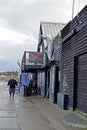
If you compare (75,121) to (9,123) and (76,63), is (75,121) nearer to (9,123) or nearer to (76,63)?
(9,123)

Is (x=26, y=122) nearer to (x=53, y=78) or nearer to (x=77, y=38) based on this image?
(x=77, y=38)

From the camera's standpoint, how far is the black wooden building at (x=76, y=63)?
15445 millimetres

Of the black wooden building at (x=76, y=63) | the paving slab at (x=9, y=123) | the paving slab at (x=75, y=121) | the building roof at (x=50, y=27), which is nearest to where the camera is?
the paving slab at (x=75, y=121)

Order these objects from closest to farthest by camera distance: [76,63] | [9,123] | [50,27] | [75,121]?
[75,121] < [9,123] < [76,63] < [50,27]

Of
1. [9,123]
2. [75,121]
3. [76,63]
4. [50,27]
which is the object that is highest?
[50,27]

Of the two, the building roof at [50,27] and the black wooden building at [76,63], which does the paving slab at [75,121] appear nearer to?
the black wooden building at [76,63]

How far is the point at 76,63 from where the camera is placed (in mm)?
17203

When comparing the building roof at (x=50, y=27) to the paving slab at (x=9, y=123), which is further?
the building roof at (x=50, y=27)

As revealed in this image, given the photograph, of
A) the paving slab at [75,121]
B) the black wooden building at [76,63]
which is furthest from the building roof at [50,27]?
→ the paving slab at [75,121]

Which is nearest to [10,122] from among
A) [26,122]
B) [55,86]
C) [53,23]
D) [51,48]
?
[26,122]

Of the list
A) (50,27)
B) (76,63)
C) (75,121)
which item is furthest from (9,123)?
(50,27)

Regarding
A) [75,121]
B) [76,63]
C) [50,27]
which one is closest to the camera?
[75,121]

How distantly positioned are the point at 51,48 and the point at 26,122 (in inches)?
537

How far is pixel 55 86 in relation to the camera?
23375mm
